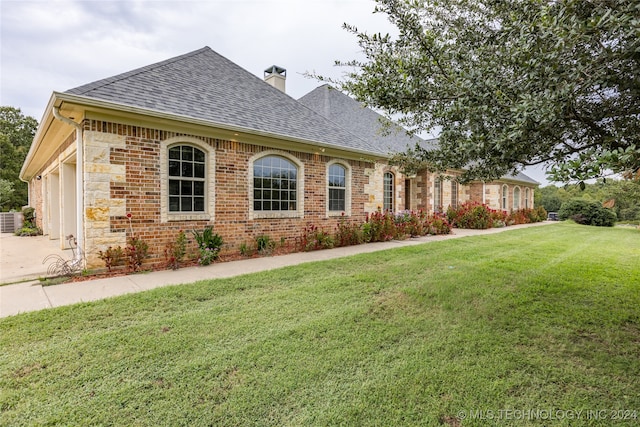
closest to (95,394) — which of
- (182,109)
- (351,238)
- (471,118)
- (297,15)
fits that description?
(471,118)

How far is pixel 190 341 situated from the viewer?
124 inches

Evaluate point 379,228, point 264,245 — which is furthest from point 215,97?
point 379,228

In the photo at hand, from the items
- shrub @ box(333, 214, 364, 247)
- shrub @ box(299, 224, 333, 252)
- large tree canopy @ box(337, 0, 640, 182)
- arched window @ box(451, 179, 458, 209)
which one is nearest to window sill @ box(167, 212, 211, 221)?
shrub @ box(299, 224, 333, 252)

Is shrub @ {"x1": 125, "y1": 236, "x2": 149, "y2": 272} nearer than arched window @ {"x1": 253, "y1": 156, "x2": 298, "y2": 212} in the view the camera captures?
Yes

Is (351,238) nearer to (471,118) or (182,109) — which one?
(182,109)

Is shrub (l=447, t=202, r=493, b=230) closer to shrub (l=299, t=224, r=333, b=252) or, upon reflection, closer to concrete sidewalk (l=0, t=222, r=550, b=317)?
shrub (l=299, t=224, r=333, b=252)

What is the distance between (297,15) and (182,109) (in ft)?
15.5

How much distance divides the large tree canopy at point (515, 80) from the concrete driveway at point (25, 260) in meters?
7.10

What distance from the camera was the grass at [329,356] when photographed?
7.14 feet

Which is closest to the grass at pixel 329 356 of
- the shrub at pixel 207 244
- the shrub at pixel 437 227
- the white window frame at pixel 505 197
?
the shrub at pixel 207 244

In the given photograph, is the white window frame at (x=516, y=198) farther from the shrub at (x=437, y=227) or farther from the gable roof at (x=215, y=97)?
the gable roof at (x=215, y=97)

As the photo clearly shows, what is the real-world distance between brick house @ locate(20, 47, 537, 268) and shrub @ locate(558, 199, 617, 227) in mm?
18554

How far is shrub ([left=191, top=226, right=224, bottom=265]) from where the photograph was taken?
677cm

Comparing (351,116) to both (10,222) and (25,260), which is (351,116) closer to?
(25,260)
